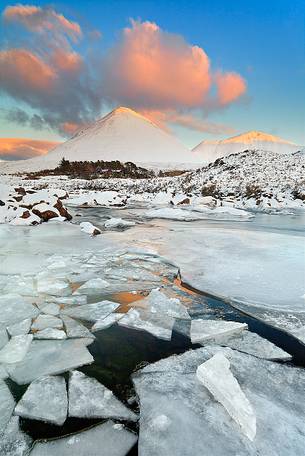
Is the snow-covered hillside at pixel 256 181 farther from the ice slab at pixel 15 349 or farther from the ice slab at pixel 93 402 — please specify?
the ice slab at pixel 93 402

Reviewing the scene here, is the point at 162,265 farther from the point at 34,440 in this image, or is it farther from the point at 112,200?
the point at 112,200

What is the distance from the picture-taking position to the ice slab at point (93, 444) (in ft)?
4.66

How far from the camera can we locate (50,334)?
2529mm

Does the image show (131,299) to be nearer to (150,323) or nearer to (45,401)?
(150,323)

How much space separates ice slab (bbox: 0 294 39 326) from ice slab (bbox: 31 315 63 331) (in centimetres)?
11

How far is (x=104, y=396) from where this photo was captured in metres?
1.81

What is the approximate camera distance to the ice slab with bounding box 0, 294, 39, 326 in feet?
9.06

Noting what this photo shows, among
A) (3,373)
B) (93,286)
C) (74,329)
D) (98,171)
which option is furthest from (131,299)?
(98,171)

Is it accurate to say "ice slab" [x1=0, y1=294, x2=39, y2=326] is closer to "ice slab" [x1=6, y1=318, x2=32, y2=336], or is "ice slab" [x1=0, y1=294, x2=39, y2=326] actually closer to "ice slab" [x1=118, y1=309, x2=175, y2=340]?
"ice slab" [x1=6, y1=318, x2=32, y2=336]

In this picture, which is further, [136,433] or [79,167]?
[79,167]

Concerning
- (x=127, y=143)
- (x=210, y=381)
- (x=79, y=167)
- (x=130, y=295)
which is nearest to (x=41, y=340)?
(x=130, y=295)

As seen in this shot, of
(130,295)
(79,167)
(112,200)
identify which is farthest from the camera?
(79,167)

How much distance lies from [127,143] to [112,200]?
78855 mm

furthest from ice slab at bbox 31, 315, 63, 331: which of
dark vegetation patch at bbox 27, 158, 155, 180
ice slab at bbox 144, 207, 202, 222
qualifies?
dark vegetation patch at bbox 27, 158, 155, 180
